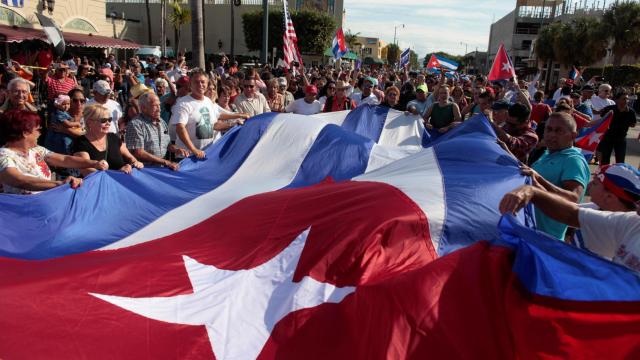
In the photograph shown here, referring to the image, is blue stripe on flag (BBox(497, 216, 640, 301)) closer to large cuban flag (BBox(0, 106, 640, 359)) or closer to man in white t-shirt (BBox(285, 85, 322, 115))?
large cuban flag (BBox(0, 106, 640, 359))

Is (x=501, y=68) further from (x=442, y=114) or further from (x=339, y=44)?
(x=339, y=44)

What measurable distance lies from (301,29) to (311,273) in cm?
4838

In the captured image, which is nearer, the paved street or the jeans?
the jeans

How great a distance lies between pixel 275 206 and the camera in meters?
3.39

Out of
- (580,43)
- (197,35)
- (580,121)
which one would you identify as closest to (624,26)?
(580,43)

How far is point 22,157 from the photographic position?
3766 mm

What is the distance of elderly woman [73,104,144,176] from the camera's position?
4227 millimetres

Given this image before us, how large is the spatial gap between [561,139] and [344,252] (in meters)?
1.91

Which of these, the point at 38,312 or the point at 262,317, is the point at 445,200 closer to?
the point at 262,317


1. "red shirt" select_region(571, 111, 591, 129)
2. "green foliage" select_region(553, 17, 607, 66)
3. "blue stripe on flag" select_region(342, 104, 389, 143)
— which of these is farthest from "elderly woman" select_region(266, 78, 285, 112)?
"green foliage" select_region(553, 17, 607, 66)

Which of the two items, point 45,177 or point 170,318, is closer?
point 170,318

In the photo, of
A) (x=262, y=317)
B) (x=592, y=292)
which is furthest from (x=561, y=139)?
(x=262, y=317)

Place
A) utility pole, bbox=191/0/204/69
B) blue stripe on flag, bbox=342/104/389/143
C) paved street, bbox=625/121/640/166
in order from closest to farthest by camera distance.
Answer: blue stripe on flag, bbox=342/104/389/143, paved street, bbox=625/121/640/166, utility pole, bbox=191/0/204/69

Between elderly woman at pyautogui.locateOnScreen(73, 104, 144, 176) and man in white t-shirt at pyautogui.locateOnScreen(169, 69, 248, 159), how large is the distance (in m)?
0.76
